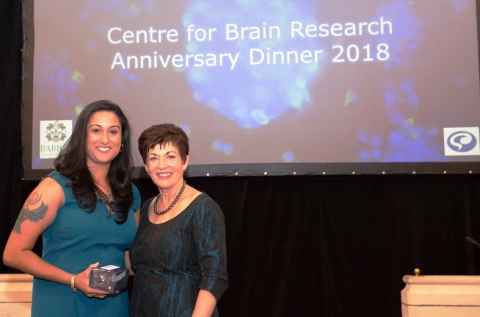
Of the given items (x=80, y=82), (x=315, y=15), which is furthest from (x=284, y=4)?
(x=80, y=82)

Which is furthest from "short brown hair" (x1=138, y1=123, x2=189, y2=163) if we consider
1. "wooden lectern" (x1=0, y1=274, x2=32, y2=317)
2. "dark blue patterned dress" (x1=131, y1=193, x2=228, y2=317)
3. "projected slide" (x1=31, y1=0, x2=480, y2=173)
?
"projected slide" (x1=31, y1=0, x2=480, y2=173)

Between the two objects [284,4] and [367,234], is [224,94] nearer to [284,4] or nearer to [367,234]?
[284,4]

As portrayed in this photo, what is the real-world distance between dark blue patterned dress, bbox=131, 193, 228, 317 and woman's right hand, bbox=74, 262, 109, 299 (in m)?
0.14

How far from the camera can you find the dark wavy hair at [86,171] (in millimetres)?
1931

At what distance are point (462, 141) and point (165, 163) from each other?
197 cm

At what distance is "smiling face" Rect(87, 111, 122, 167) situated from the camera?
1.98m

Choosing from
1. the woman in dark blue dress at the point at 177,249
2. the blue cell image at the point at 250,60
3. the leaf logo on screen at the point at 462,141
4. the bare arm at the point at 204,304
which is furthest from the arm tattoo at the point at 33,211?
the leaf logo on screen at the point at 462,141

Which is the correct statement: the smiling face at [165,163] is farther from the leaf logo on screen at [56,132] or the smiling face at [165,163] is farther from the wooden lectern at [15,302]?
the leaf logo on screen at [56,132]

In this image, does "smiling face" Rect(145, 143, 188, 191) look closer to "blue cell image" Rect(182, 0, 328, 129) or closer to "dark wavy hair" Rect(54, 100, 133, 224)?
"dark wavy hair" Rect(54, 100, 133, 224)

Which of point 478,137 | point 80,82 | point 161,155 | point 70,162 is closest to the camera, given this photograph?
point 161,155

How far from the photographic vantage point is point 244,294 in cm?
335

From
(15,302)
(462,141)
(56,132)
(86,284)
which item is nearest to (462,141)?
(462,141)

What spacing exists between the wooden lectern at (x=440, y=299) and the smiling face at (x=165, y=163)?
1.22m

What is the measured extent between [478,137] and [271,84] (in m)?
1.20
